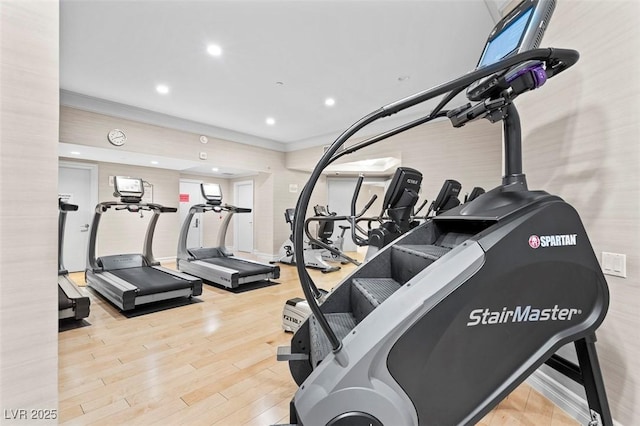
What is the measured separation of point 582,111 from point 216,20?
2950 mm

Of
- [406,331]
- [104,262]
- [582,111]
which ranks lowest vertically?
[104,262]

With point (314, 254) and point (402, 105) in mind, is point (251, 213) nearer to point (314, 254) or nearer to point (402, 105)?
point (314, 254)

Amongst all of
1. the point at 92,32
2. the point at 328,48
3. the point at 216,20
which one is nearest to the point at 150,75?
the point at 92,32

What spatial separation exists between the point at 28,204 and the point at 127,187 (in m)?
3.61

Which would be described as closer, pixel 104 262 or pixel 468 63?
pixel 468 63

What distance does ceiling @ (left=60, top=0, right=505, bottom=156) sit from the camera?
2.54 m

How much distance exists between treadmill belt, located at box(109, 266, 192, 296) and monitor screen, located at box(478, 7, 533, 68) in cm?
386

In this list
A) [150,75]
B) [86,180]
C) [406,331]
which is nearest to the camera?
[406,331]

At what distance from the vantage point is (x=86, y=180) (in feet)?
19.0

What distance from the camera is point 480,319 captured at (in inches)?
41.2

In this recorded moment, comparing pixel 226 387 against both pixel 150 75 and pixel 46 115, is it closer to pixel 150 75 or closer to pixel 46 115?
pixel 46 115

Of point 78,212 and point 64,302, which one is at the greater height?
point 78,212

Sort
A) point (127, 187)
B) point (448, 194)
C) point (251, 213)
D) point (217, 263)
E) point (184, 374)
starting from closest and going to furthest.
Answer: point (184, 374) < point (448, 194) < point (127, 187) < point (217, 263) < point (251, 213)

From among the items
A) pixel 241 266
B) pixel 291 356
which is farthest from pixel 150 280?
pixel 291 356
